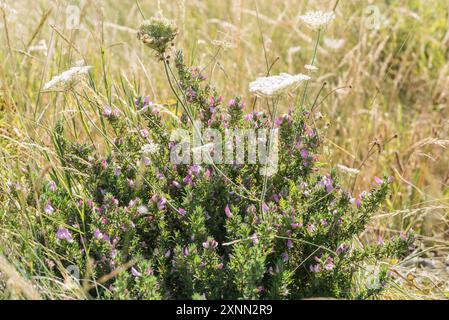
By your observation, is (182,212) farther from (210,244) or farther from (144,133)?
(144,133)

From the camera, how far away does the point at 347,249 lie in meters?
2.15

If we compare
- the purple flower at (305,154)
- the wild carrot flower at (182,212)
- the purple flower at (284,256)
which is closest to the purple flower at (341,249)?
the purple flower at (284,256)

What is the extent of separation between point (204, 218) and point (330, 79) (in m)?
2.43

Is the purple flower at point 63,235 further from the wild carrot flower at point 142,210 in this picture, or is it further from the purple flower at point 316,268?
the purple flower at point 316,268

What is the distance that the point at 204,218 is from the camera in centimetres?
214

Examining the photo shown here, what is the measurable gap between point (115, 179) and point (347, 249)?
818 millimetres

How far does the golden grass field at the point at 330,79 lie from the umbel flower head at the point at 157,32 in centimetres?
57

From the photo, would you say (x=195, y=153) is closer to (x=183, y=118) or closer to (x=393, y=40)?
(x=183, y=118)

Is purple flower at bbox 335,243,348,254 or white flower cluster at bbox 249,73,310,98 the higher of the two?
white flower cluster at bbox 249,73,310,98

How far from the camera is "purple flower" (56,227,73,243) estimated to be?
2.14 meters

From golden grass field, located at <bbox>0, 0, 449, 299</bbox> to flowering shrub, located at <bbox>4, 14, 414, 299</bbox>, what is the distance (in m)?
0.18

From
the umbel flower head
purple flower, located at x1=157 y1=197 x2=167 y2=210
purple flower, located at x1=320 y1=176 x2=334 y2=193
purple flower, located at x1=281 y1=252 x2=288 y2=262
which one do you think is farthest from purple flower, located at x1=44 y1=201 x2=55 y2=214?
purple flower, located at x1=320 y1=176 x2=334 y2=193

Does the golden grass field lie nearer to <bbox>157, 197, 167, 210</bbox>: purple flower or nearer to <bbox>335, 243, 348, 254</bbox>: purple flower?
<bbox>335, 243, 348, 254</bbox>: purple flower
